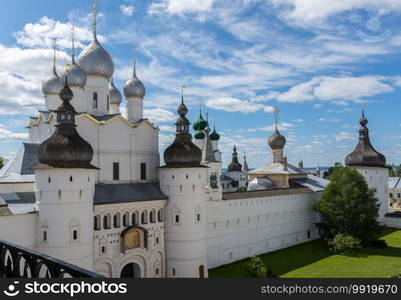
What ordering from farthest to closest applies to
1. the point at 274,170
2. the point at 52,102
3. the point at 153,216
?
1. the point at 274,170
2. the point at 52,102
3. the point at 153,216

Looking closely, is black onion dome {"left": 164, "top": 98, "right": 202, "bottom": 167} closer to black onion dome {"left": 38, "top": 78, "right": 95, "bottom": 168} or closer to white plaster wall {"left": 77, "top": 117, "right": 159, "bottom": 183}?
white plaster wall {"left": 77, "top": 117, "right": 159, "bottom": 183}

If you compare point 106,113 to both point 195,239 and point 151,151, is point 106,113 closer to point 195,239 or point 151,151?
point 151,151

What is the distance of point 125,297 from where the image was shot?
330cm

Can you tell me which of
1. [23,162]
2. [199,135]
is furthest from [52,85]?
[199,135]

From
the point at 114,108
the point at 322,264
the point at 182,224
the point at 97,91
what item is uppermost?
the point at 97,91

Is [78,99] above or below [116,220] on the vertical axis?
above

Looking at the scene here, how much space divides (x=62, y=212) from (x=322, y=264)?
1436 centimetres

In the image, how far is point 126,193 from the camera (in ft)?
58.5

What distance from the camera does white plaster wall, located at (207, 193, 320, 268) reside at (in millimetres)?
21953

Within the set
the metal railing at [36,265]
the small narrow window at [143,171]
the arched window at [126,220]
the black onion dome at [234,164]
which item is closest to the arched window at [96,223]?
the arched window at [126,220]

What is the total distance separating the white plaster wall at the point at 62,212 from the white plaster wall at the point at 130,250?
1112 mm

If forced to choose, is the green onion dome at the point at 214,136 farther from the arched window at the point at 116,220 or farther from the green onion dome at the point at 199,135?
the arched window at the point at 116,220

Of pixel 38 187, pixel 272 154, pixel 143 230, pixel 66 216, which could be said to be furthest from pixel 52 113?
pixel 272 154

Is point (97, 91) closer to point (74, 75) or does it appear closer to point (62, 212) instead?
point (74, 75)
